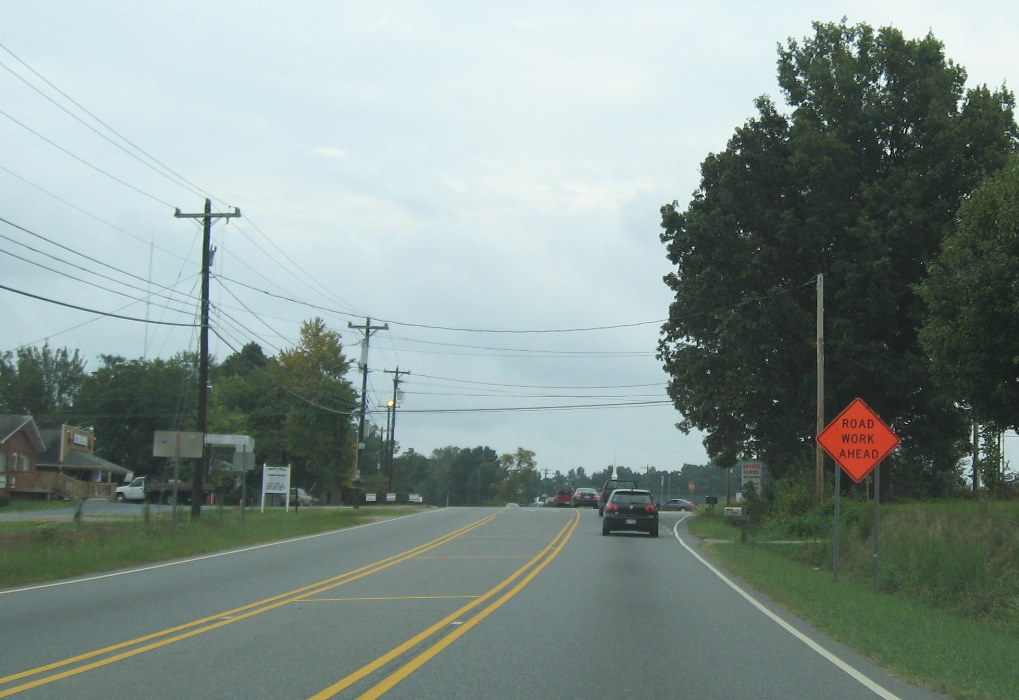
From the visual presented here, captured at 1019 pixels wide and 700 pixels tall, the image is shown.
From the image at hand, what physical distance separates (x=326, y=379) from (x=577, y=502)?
25433 millimetres

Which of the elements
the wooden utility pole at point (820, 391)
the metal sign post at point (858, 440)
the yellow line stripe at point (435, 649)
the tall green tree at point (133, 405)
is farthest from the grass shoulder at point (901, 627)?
the tall green tree at point (133, 405)

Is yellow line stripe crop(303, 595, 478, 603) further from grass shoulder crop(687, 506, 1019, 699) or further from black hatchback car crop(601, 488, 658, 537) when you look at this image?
black hatchback car crop(601, 488, 658, 537)

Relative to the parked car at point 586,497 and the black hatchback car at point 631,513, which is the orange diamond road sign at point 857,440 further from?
the parked car at point 586,497

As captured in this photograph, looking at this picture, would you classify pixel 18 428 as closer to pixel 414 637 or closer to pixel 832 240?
pixel 832 240

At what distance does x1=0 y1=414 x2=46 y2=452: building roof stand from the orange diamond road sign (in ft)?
182

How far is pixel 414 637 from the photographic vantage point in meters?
11.6

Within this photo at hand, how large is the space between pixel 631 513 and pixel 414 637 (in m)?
23.2

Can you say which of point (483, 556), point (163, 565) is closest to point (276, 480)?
point (483, 556)

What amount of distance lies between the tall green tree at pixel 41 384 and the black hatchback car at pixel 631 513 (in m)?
70.0

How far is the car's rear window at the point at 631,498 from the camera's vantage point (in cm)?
3447

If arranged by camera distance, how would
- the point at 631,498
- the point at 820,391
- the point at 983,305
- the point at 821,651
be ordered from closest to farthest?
the point at 821,651 < the point at 983,305 < the point at 820,391 < the point at 631,498

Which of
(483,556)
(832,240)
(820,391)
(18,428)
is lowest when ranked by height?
(483,556)

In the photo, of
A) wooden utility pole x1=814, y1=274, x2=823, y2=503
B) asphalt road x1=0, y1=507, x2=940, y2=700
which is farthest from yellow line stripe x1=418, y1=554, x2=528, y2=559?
wooden utility pole x1=814, y1=274, x2=823, y2=503

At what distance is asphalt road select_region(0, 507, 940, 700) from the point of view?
8.98m
